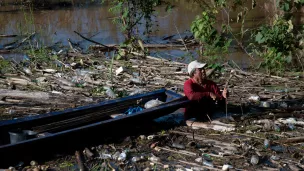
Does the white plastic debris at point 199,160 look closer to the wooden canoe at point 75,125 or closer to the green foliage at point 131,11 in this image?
the wooden canoe at point 75,125

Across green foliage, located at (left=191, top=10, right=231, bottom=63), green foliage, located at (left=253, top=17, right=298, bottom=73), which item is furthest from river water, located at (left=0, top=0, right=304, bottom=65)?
green foliage, located at (left=253, top=17, right=298, bottom=73)

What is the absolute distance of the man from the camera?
687cm

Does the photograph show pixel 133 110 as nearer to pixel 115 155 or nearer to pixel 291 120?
pixel 115 155

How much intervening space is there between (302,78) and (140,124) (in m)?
3.41

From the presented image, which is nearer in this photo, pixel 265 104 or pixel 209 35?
pixel 265 104

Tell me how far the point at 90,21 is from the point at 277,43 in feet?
23.4

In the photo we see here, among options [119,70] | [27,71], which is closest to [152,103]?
[119,70]

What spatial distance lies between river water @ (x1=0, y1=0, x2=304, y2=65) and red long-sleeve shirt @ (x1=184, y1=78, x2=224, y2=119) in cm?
402

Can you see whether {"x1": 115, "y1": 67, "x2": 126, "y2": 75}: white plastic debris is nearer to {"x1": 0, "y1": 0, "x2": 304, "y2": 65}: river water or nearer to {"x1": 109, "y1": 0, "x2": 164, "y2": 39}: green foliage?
{"x1": 109, "y1": 0, "x2": 164, "y2": 39}: green foliage

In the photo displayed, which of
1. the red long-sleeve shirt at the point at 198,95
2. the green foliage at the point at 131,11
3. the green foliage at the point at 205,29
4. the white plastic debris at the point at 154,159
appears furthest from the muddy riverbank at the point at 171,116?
the green foliage at the point at 131,11

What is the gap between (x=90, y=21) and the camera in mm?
14969

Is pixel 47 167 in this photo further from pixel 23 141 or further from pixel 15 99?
pixel 15 99

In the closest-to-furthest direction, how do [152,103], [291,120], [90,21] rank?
1. [291,120]
2. [152,103]
3. [90,21]

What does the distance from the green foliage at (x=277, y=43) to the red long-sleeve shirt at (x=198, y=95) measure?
2.15m
